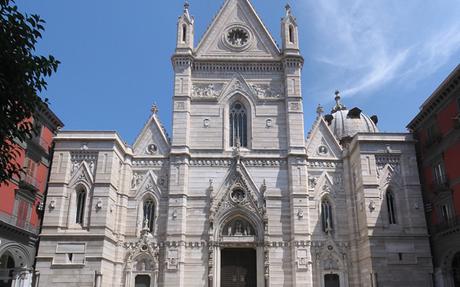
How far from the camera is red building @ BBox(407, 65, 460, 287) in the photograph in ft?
91.5

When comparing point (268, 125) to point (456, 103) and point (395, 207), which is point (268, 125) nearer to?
point (395, 207)

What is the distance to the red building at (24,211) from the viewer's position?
1070 inches

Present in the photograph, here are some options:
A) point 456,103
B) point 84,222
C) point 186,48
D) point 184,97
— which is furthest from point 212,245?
point 456,103

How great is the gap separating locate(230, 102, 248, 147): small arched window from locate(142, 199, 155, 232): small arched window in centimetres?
779

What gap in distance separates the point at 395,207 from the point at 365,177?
9.57 ft

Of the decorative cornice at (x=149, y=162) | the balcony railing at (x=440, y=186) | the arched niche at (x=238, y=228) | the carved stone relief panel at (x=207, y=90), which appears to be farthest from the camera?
the carved stone relief panel at (x=207, y=90)

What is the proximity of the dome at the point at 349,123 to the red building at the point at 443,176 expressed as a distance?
19.1 m

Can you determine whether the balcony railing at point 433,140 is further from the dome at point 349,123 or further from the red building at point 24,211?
the red building at point 24,211

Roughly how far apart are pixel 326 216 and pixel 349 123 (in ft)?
70.8

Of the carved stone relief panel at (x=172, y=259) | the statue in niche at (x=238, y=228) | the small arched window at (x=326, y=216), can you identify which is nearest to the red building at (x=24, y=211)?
Result: the carved stone relief panel at (x=172, y=259)

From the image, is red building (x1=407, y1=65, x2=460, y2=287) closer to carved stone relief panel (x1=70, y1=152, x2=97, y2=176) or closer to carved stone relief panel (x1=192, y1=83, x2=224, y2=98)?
carved stone relief panel (x1=192, y1=83, x2=224, y2=98)

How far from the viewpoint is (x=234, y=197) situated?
109 ft

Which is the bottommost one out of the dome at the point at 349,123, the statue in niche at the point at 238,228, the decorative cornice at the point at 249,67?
the statue in niche at the point at 238,228

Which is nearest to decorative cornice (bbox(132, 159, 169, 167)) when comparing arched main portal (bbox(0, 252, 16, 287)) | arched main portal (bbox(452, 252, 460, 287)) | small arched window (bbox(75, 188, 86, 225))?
small arched window (bbox(75, 188, 86, 225))
